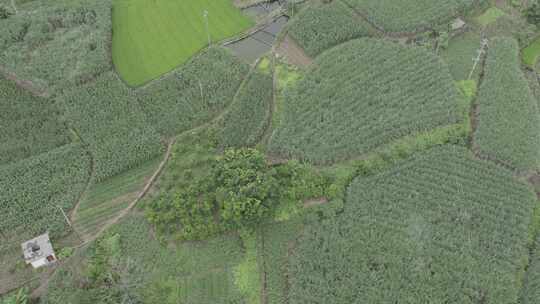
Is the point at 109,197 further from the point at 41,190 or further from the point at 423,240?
the point at 423,240

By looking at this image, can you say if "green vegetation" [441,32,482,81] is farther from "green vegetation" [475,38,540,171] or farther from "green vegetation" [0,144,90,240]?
"green vegetation" [0,144,90,240]

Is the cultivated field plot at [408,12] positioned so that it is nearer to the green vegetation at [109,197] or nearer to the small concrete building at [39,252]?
the green vegetation at [109,197]

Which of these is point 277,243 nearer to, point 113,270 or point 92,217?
point 113,270

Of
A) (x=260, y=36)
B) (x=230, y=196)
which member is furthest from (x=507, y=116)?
(x=260, y=36)

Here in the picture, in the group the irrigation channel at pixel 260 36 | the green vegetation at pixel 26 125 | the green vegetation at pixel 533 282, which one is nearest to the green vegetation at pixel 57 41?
the green vegetation at pixel 26 125

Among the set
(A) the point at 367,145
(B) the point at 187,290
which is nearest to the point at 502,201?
(A) the point at 367,145

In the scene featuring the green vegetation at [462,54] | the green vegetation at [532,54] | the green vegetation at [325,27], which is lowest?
the green vegetation at [532,54]
